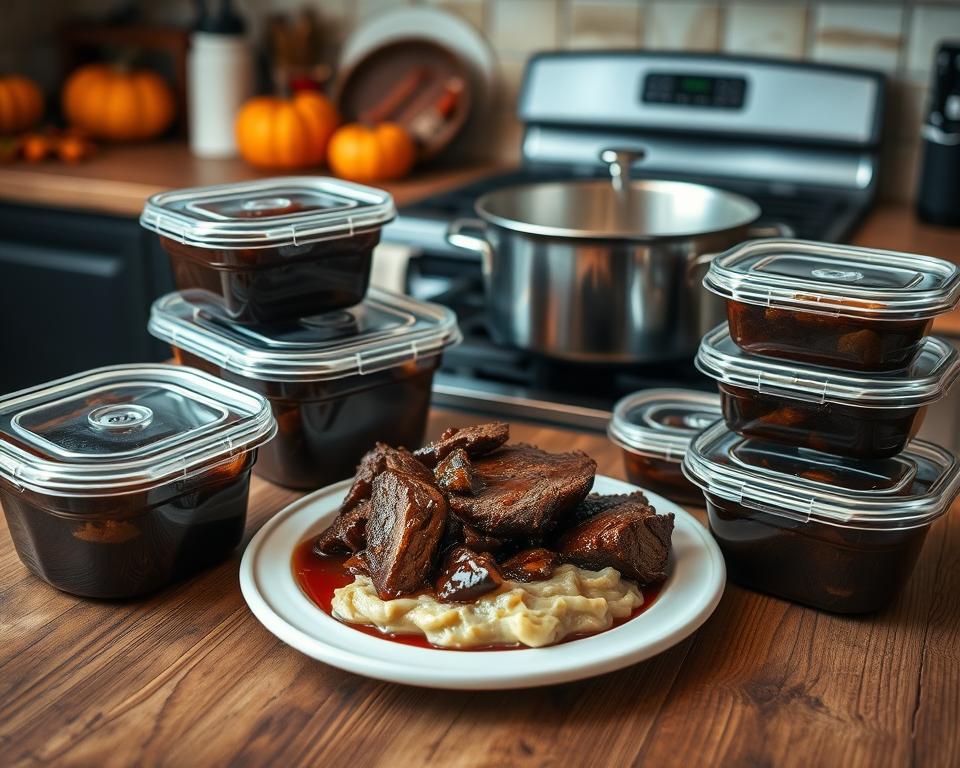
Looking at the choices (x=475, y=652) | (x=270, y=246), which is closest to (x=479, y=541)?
(x=475, y=652)

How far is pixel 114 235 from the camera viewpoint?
92.4 inches

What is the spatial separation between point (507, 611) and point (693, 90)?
1756 mm

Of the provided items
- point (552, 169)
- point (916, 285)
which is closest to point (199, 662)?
point (916, 285)

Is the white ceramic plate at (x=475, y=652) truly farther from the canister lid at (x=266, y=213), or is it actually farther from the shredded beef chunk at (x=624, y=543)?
Answer: the canister lid at (x=266, y=213)

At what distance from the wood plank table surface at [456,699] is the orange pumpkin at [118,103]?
2.09 m


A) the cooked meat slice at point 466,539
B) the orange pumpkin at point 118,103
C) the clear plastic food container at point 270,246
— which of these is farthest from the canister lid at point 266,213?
the orange pumpkin at point 118,103

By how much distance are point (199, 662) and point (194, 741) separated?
102 millimetres

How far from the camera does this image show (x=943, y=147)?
2.05 metres

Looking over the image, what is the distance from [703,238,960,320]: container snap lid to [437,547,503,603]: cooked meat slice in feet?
1.01

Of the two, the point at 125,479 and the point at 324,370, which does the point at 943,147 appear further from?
the point at 125,479

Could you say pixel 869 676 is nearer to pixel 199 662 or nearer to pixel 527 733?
pixel 527 733

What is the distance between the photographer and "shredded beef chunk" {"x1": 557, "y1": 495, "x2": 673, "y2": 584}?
91 centimetres

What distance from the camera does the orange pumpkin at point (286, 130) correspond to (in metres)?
2.50

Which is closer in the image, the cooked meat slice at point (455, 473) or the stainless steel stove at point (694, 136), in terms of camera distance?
the cooked meat slice at point (455, 473)
